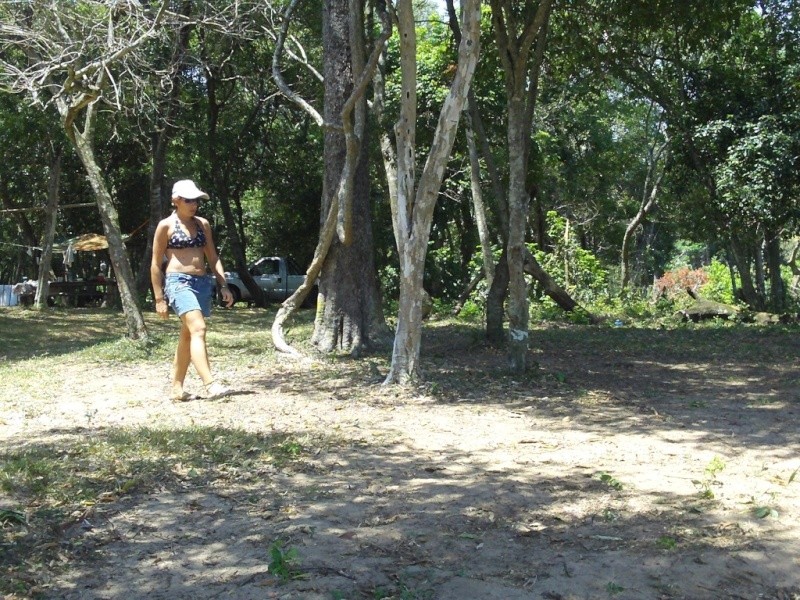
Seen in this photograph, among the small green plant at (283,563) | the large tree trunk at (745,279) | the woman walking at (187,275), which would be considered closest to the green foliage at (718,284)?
the large tree trunk at (745,279)

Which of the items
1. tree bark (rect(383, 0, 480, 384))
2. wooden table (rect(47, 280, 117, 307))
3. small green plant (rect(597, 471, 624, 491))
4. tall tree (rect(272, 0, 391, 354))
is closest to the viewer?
small green plant (rect(597, 471, 624, 491))

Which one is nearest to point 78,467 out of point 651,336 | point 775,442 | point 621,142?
point 775,442

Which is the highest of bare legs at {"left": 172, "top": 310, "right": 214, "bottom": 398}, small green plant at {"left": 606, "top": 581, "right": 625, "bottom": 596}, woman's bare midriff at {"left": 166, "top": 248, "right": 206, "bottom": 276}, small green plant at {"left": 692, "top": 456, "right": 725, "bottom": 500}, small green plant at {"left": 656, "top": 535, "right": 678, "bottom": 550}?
woman's bare midriff at {"left": 166, "top": 248, "right": 206, "bottom": 276}

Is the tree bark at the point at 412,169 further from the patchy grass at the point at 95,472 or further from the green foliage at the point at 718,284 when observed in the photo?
the green foliage at the point at 718,284

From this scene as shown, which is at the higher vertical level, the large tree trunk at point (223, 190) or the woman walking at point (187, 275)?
the large tree trunk at point (223, 190)

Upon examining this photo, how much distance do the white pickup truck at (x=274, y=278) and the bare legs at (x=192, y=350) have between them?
20658 mm

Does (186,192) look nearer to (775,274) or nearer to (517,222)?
(517,222)

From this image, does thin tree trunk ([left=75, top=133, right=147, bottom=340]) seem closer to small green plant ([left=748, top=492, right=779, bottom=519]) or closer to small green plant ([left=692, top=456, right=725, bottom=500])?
small green plant ([left=692, top=456, right=725, bottom=500])

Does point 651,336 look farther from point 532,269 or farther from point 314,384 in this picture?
point 314,384

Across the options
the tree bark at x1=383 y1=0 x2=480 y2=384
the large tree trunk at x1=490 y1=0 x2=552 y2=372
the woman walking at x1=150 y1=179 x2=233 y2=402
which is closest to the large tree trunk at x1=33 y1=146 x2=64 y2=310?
the woman walking at x1=150 y1=179 x2=233 y2=402

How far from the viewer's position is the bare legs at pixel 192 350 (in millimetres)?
7512

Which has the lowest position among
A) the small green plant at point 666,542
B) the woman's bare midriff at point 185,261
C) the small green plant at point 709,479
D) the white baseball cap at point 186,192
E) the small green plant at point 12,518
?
the small green plant at point 666,542

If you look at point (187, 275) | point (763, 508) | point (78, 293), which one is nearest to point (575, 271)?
point (78, 293)

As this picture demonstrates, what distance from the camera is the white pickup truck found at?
28.6 metres
